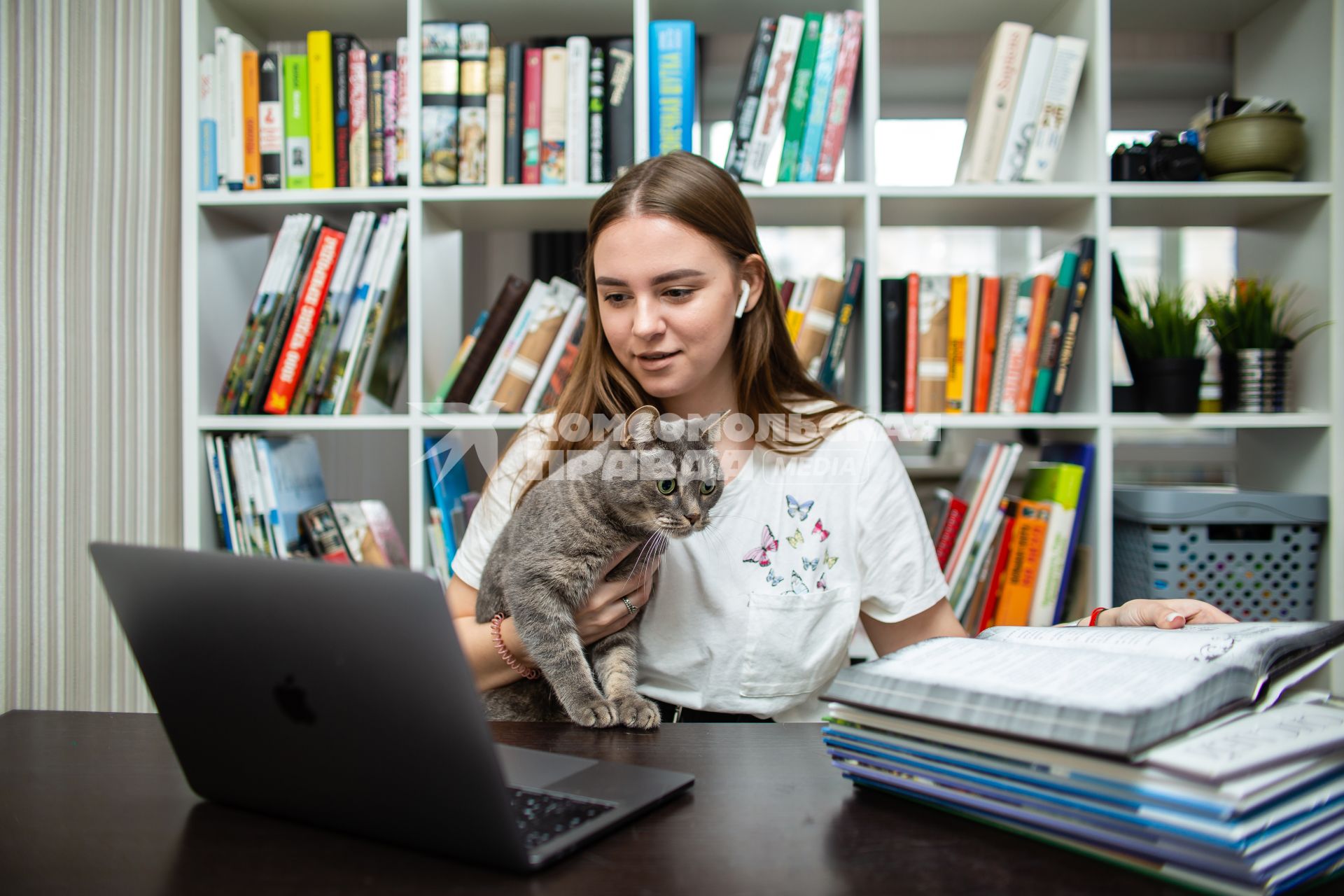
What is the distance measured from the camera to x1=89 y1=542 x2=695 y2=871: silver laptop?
0.48m

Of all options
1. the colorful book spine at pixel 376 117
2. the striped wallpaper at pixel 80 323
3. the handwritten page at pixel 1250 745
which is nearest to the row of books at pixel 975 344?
the colorful book spine at pixel 376 117

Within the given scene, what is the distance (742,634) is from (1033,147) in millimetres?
1093

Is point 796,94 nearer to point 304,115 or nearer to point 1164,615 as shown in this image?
point 304,115

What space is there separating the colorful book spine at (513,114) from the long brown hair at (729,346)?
333 mm

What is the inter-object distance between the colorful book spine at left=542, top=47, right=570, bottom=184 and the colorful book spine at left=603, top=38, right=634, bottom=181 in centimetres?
8

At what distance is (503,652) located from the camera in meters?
1.13

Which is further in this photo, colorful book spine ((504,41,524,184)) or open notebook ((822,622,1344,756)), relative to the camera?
colorful book spine ((504,41,524,184))

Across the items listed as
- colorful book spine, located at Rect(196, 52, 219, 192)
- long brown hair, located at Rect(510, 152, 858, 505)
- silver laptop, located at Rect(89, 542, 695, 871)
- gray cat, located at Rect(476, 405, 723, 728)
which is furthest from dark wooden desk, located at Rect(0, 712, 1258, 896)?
colorful book spine, located at Rect(196, 52, 219, 192)

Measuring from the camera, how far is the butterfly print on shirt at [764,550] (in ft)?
4.21

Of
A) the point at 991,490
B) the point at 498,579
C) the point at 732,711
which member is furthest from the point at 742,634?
the point at 991,490

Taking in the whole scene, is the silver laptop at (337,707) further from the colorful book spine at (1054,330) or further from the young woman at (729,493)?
the colorful book spine at (1054,330)

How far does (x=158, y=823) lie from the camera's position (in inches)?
22.9

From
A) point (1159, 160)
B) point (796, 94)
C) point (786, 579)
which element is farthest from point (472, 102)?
point (1159, 160)

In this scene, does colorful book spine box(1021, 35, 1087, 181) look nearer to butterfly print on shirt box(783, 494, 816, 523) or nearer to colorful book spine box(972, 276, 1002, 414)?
colorful book spine box(972, 276, 1002, 414)
